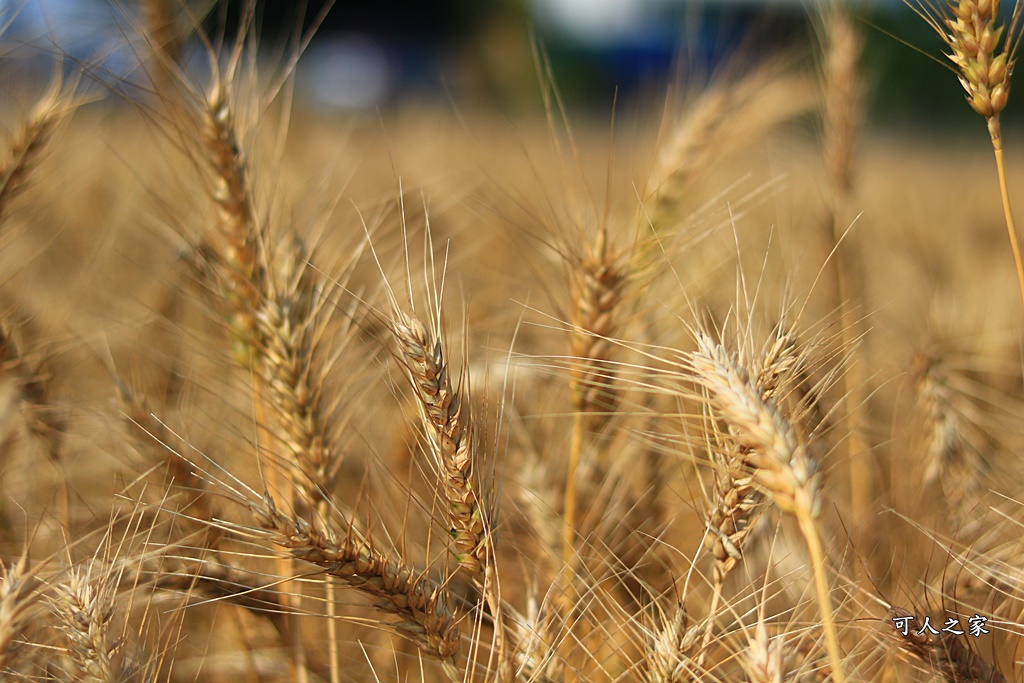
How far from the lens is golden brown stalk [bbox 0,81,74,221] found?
1329 mm

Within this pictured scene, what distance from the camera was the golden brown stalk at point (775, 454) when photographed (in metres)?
0.67

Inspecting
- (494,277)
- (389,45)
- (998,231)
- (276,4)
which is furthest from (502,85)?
(389,45)

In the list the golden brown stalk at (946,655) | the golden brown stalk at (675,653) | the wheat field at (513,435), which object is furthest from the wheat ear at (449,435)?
the golden brown stalk at (946,655)

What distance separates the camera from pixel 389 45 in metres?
31.6

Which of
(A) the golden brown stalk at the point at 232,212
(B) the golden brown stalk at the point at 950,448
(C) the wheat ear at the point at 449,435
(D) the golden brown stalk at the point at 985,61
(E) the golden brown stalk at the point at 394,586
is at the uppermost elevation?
(D) the golden brown stalk at the point at 985,61

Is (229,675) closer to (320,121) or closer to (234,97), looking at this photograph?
(234,97)

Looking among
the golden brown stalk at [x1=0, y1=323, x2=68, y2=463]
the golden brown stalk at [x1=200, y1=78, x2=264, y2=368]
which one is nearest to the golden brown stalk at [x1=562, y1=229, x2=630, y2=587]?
the golden brown stalk at [x1=200, y1=78, x2=264, y2=368]

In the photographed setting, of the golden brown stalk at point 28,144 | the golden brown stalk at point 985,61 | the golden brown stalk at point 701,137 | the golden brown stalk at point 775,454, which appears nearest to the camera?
the golden brown stalk at point 775,454

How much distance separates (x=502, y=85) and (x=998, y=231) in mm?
6432

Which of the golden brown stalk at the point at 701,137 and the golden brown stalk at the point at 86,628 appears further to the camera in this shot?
the golden brown stalk at the point at 701,137

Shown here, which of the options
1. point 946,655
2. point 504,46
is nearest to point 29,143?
point 946,655

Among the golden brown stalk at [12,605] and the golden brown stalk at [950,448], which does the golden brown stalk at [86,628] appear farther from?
the golden brown stalk at [950,448]

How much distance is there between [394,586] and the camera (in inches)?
34.3

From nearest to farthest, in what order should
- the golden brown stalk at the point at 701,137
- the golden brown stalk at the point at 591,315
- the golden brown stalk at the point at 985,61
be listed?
1. the golden brown stalk at the point at 985,61
2. the golden brown stalk at the point at 591,315
3. the golden brown stalk at the point at 701,137
